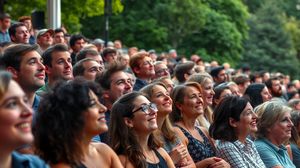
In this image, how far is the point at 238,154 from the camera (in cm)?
805

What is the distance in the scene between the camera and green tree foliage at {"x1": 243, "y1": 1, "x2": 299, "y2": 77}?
5269cm

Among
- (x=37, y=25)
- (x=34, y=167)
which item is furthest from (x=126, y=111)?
(x=37, y=25)

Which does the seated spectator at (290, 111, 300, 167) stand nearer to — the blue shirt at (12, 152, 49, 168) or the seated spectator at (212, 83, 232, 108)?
the seated spectator at (212, 83, 232, 108)

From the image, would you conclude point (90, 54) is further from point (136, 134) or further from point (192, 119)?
point (136, 134)

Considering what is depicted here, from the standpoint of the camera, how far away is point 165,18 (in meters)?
39.8

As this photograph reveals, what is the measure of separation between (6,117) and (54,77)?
3.81m

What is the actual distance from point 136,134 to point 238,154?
1760 millimetres

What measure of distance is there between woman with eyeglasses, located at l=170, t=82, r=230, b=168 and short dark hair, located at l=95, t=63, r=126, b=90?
2.68 feet

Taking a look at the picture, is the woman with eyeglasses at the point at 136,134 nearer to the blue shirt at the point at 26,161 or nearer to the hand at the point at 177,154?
the hand at the point at 177,154

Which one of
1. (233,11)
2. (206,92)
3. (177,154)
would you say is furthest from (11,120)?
(233,11)

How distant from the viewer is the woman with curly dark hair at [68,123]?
16.9 feet

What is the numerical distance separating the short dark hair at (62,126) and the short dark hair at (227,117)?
319cm

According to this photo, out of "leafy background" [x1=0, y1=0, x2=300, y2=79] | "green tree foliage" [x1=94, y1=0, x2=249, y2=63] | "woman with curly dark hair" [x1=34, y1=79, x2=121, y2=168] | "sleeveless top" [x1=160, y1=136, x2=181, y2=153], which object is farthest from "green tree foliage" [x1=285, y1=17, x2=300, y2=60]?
"woman with curly dark hair" [x1=34, y1=79, x2=121, y2=168]

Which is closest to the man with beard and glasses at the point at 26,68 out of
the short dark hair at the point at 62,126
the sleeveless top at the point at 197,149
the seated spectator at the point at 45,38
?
the short dark hair at the point at 62,126
